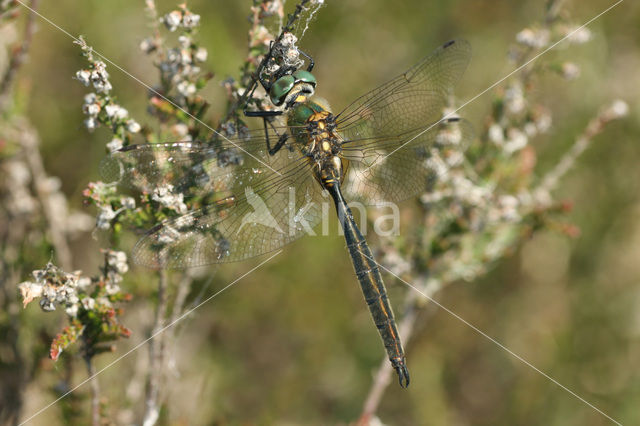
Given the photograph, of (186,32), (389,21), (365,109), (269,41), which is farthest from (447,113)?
(389,21)

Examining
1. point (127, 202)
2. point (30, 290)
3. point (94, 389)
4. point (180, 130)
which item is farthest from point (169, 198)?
point (94, 389)

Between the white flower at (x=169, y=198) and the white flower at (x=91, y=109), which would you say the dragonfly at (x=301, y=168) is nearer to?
the white flower at (x=169, y=198)

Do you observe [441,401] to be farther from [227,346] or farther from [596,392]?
[227,346]

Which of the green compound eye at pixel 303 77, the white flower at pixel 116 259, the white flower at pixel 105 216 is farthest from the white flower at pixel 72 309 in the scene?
the green compound eye at pixel 303 77

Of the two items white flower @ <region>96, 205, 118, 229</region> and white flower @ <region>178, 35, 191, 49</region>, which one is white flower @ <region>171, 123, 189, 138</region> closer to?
white flower @ <region>178, 35, 191, 49</region>

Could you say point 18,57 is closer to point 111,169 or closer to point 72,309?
point 111,169

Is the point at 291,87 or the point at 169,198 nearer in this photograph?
the point at 169,198
